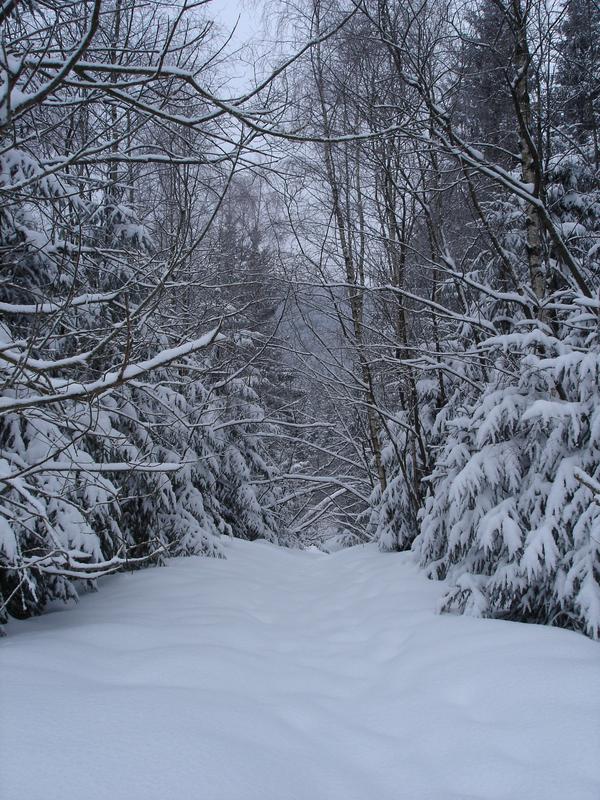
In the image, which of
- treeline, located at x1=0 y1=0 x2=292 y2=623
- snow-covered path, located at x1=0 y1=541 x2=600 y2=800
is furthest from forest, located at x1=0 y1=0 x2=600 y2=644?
snow-covered path, located at x1=0 y1=541 x2=600 y2=800

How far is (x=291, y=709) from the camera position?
2.03 m

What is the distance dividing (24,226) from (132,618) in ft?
9.20

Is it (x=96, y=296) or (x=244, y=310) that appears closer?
(x=96, y=296)

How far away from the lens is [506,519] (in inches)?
116

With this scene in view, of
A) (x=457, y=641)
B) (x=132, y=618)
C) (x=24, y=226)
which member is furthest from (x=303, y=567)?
A: (x=24, y=226)

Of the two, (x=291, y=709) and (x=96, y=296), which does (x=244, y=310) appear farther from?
(x=291, y=709)

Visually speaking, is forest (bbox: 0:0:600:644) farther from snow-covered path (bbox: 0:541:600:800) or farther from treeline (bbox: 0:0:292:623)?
snow-covered path (bbox: 0:541:600:800)

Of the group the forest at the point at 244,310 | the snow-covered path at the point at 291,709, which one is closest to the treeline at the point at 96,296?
the forest at the point at 244,310

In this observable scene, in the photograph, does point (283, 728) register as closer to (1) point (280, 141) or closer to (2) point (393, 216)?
(1) point (280, 141)

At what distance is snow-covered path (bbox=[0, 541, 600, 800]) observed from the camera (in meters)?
1.37

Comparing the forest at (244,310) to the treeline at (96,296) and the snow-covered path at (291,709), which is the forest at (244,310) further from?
the snow-covered path at (291,709)

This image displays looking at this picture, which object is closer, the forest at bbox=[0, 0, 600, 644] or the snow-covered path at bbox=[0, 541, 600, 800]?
the snow-covered path at bbox=[0, 541, 600, 800]

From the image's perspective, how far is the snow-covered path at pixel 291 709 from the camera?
4.50ft

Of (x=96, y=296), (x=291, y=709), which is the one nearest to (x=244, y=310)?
(x=96, y=296)
